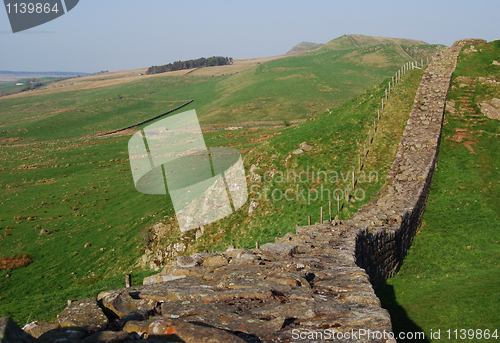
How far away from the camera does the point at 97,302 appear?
6.99 metres

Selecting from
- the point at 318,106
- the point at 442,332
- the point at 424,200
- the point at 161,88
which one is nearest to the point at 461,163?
the point at 424,200

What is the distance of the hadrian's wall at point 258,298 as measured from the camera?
6070mm

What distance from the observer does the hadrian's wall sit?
19.9 ft

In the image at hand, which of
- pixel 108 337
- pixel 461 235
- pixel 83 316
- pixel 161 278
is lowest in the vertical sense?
pixel 461 235

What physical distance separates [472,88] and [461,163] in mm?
11623

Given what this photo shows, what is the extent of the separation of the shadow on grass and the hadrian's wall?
700 mm

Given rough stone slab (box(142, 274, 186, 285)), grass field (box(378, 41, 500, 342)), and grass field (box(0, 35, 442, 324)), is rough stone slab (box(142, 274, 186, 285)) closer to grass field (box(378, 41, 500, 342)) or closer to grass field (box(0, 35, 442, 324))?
grass field (box(0, 35, 442, 324))

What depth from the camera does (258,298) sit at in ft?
25.6

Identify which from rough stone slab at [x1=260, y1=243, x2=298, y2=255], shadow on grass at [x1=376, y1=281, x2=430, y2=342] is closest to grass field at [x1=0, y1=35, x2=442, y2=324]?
rough stone slab at [x1=260, y1=243, x2=298, y2=255]

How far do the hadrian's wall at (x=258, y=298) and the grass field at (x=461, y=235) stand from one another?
95.0 inches

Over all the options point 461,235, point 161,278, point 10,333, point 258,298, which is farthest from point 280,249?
point 461,235

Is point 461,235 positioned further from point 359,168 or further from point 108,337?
point 108,337

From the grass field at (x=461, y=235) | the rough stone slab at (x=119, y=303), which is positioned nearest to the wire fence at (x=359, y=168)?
the grass field at (x=461, y=235)

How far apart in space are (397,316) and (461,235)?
36.2 ft
